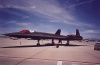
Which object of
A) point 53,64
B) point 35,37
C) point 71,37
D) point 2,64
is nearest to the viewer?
point 2,64

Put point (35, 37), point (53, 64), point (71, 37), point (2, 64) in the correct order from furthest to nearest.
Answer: point (71, 37) < point (35, 37) < point (53, 64) < point (2, 64)

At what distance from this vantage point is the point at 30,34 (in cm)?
3512

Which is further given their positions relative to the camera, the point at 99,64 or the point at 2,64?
the point at 99,64

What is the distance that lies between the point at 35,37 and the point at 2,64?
84.7 feet

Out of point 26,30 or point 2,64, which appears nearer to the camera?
point 2,64

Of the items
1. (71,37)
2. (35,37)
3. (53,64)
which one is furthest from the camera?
(71,37)

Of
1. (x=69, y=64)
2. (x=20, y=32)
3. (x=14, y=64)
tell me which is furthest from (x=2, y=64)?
(x=20, y=32)

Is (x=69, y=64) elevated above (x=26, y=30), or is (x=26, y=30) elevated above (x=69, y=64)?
(x=26, y=30)

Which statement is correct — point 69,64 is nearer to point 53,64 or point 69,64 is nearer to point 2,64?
point 53,64

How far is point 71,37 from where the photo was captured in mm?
45938

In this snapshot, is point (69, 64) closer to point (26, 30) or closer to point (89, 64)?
point (89, 64)

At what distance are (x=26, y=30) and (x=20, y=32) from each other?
2013 mm

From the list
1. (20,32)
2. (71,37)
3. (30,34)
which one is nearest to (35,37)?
(30,34)

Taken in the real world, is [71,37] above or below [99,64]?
above
